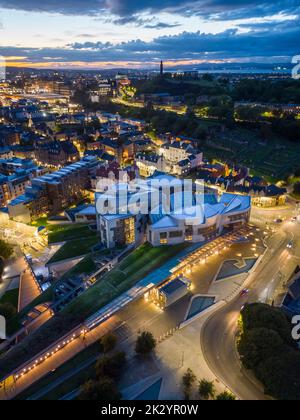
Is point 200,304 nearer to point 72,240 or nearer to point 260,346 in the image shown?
point 260,346

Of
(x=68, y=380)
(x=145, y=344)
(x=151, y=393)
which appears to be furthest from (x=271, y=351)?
(x=68, y=380)

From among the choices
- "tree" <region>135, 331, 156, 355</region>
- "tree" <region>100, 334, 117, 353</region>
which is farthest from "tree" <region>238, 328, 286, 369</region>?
"tree" <region>100, 334, 117, 353</region>

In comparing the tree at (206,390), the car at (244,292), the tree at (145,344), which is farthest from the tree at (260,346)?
the car at (244,292)

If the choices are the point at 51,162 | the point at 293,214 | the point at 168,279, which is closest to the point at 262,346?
the point at 168,279

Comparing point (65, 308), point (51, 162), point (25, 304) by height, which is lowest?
point (25, 304)

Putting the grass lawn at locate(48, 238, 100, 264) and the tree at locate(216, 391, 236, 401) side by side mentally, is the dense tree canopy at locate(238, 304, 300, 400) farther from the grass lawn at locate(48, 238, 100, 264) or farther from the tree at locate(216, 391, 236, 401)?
the grass lawn at locate(48, 238, 100, 264)

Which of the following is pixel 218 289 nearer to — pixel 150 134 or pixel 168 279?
pixel 168 279
